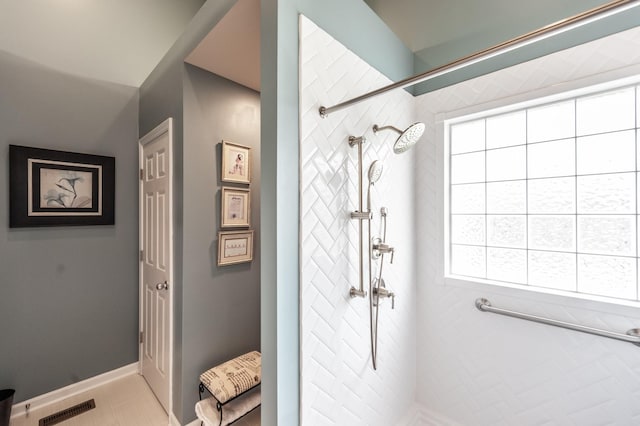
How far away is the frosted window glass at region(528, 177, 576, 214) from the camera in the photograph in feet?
4.83

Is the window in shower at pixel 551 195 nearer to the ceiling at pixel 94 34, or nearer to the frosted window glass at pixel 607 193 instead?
the frosted window glass at pixel 607 193

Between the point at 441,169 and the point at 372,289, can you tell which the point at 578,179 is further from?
the point at 372,289

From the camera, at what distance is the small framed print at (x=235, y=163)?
185cm

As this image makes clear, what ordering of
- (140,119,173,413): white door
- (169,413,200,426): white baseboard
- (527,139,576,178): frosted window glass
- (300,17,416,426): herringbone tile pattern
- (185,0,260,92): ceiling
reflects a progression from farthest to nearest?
(140,119,173,413): white door
(169,413,200,426): white baseboard
(527,139,576,178): frosted window glass
(185,0,260,92): ceiling
(300,17,416,426): herringbone tile pattern

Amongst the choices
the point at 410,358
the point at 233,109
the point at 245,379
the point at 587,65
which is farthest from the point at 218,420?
the point at 587,65

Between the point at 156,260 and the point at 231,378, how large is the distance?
1.09 metres

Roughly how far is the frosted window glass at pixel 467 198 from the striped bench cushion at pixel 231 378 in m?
1.70

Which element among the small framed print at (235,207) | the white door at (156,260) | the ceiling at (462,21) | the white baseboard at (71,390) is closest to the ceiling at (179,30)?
the ceiling at (462,21)

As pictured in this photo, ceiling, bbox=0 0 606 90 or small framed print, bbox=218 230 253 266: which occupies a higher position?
ceiling, bbox=0 0 606 90

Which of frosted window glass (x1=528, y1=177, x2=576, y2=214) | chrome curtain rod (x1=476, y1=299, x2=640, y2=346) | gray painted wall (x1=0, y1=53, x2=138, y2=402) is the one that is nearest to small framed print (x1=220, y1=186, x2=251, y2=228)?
gray painted wall (x1=0, y1=53, x2=138, y2=402)

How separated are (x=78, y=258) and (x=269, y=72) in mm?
2260

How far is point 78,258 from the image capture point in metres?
2.13

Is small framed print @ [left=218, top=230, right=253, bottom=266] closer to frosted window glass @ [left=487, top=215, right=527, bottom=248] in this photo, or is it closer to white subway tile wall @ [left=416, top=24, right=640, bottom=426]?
white subway tile wall @ [left=416, top=24, right=640, bottom=426]

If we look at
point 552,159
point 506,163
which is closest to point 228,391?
point 506,163
